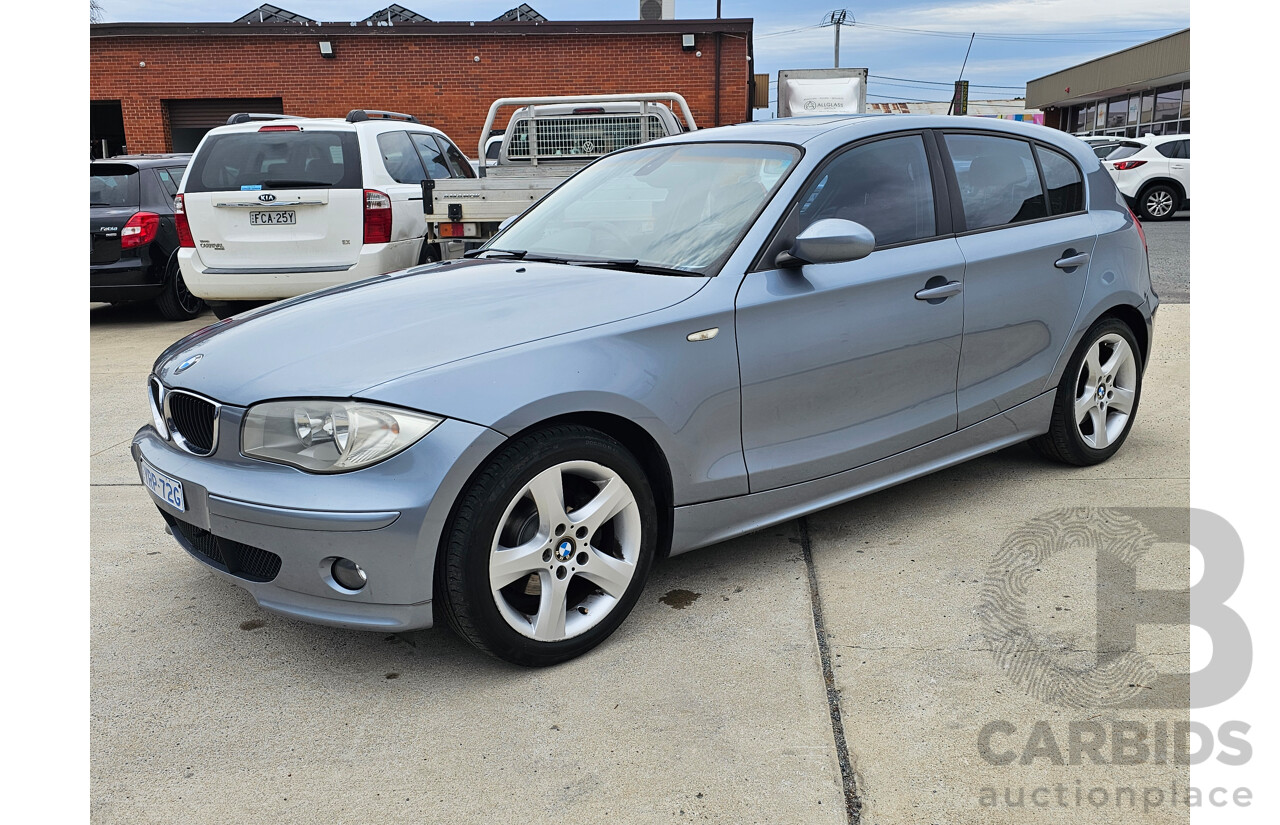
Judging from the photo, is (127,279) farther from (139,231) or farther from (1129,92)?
(1129,92)

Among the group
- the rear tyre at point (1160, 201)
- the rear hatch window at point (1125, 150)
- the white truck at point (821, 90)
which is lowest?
the rear tyre at point (1160, 201)

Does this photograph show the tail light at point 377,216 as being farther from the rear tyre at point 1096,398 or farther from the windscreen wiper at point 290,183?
the rear tyre at point 1096,398

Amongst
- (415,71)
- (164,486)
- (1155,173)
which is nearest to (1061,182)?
(164,486)

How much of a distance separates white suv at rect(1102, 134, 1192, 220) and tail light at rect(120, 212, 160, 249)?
1690 cm

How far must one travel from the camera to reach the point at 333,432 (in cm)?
272

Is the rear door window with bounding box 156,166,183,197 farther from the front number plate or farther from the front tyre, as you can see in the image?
the front tyre

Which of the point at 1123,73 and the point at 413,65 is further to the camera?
the point at 1123,73

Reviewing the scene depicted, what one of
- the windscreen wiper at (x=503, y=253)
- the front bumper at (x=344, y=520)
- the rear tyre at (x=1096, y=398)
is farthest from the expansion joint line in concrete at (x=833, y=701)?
the windscreen wiper at (x=503, y=253)

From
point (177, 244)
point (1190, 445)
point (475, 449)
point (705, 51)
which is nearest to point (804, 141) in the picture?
point (475, 449)

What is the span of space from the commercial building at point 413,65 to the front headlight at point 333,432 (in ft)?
68.8

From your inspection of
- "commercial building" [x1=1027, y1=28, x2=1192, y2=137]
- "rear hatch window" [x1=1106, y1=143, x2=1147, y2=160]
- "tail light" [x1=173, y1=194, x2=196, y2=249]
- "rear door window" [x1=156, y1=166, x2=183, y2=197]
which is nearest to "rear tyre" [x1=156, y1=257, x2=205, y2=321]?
"rear door window" [x1=156, y1=166, x2=183, y2=197]

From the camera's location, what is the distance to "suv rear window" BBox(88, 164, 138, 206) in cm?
960

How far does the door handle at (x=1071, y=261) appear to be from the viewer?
4328 mm

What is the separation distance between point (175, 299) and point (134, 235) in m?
0.76
